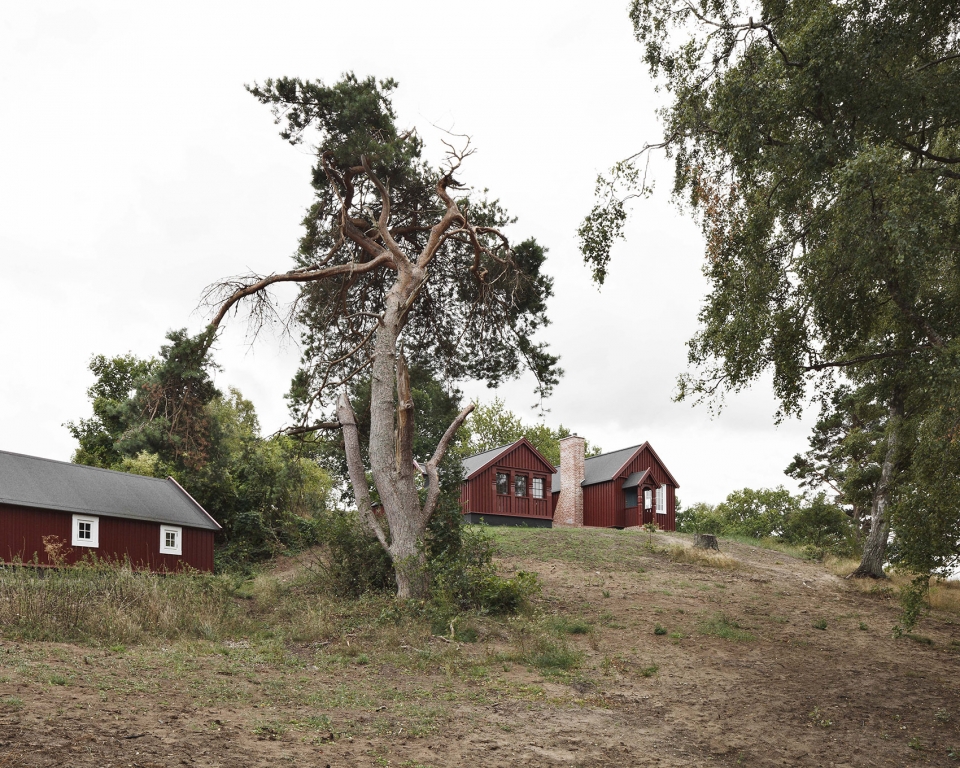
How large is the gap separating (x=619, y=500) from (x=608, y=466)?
1855 millimetres

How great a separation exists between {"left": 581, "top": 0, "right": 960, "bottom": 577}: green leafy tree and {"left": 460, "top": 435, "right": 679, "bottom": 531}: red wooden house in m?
20.4

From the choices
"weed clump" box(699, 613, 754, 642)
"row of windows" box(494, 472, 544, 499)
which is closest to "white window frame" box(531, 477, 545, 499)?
"row of windows" box(494, 472, 544, 499)

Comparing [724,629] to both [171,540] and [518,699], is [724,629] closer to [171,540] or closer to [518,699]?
[518,699]

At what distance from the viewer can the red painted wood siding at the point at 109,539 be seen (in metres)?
19.8

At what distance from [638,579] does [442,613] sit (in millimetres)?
7120

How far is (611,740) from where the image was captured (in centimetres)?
806

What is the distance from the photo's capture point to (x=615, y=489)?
117ft

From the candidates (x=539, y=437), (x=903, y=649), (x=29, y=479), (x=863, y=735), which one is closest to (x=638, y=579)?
(x=903, y=649)

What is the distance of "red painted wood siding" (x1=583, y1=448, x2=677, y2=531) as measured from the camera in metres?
35.5

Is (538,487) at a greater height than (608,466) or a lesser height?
lesser

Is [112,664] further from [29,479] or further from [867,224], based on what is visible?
[29,479]

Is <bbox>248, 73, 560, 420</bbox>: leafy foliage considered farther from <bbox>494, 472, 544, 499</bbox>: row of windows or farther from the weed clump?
<bbox>494, 472, 544, 499</bbox>: row of windows

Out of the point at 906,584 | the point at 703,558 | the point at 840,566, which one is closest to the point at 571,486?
the point at 703,558

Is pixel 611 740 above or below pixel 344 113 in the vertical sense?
below
